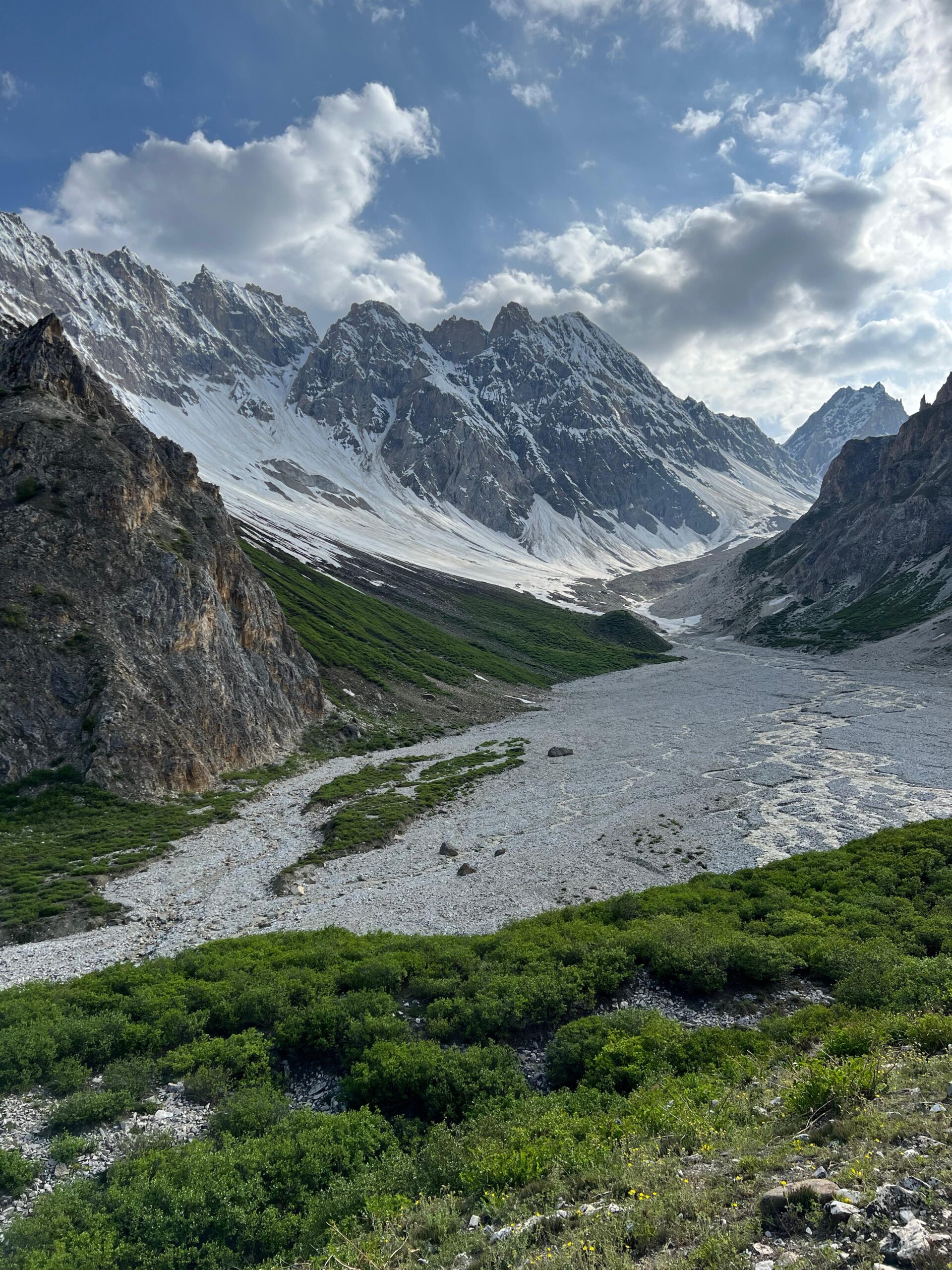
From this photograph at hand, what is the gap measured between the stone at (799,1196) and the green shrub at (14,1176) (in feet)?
41.0

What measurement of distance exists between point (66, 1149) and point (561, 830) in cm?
3291

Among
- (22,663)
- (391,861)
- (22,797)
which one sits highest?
(22,663)

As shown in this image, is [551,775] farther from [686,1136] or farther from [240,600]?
[686,1136]

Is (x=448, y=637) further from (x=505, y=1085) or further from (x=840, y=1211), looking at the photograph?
(x=840, y=1211)

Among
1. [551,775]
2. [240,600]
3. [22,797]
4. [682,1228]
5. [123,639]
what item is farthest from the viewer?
[240,600]

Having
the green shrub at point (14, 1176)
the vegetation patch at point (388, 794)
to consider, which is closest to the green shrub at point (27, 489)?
the vegetation patch at point (388, 794)

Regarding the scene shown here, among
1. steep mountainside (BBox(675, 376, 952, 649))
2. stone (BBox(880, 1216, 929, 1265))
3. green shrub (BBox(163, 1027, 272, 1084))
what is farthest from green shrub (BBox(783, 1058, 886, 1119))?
steep mountainside (BBox(675, 376, 952, 649))

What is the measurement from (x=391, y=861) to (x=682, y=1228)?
3149cm

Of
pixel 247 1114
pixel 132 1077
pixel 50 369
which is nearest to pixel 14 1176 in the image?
pixel 132 1077

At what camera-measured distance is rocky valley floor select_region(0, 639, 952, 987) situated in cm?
2833

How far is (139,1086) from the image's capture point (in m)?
13.3

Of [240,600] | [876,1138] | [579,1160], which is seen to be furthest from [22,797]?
[876,1138]

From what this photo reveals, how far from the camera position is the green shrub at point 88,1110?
40.0 ft

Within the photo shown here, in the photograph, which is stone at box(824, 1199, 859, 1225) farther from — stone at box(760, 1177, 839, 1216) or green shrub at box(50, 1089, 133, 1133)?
green shrub at box(50, 1089, 133, 1133)
